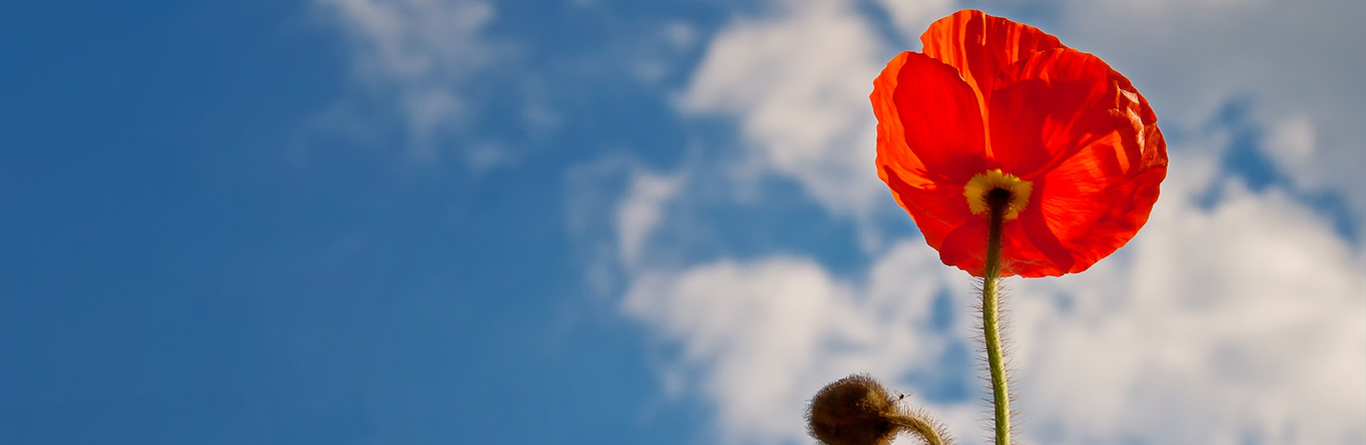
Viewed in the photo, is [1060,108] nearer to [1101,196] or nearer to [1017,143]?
[1017,143]

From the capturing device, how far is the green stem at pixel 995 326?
5.98 ft

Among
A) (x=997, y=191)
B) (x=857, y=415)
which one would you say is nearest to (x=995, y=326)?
(x=997, y=191)

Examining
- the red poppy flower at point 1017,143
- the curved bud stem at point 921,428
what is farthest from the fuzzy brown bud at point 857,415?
the red poppy flower at point 1017,143

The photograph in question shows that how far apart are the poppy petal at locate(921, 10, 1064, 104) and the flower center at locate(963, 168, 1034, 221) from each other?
175 millimetres

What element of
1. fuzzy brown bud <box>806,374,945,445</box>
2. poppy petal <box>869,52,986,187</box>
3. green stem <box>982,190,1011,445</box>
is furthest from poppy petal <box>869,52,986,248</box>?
fuzzy brown bud <box>806,374,945,445</box>

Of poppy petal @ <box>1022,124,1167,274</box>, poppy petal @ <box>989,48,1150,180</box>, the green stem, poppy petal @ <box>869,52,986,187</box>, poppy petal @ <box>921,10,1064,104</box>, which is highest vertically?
poppy petal @ <box>921,10,1064,104</box>

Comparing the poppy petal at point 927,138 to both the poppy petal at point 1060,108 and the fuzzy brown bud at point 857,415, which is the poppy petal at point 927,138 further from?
the fuzzy brown bud at point 857,415

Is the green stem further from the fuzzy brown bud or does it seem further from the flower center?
the fuzzy brown bud

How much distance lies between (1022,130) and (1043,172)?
11 centimetres

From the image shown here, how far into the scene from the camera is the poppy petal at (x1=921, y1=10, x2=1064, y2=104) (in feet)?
7.54

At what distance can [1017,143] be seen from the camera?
7.26 feet

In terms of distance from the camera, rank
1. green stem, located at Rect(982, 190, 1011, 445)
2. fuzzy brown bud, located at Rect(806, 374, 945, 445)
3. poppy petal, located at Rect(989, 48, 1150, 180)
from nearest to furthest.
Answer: green stem, located at Rect(982, 190, 1011, 445) → poppy petal, located at Rect(989, 48, 1150, 180) → fuzzy brown bud, located at Rect(806, 374, 945, 445)

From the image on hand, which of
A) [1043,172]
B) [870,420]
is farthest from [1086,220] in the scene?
[870,420]

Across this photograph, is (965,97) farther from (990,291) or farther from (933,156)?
(990,291)
